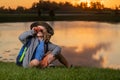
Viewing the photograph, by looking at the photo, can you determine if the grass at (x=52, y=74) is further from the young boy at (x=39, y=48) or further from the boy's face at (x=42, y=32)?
the boy's face at (x=42, y=32)

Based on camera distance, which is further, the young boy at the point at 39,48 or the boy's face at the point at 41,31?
the boy's face at the point at 41,31

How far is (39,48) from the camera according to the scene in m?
10.8

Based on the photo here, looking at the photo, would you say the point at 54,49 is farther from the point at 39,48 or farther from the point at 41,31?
the point at 41,31

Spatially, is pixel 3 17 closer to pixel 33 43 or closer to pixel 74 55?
pixel 74 55

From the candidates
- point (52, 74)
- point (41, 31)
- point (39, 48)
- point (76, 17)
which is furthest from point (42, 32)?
point (76, 17)

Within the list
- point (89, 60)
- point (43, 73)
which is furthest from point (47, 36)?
point (89, 60)

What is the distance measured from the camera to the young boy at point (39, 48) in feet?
35.4

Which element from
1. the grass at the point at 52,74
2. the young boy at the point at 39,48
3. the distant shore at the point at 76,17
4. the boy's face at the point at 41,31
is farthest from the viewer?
the distant shore at the point at 76,17

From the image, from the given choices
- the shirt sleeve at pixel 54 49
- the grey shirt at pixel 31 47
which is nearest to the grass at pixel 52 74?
the grey shirt at pixel 31 47

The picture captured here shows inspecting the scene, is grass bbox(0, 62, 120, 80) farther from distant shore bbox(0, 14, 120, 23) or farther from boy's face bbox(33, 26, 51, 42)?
distant shore bbox(0, 14, 120, 23)

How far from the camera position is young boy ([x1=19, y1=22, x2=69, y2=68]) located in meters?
10.8

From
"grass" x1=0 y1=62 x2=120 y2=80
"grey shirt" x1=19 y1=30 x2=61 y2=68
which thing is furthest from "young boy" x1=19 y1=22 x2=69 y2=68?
"grass" x1=0 y1=62 x2=120 y2=80

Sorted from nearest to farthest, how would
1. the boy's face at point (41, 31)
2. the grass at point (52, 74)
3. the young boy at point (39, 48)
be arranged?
the grass at point (52, 74) < the young boy at point (39, 48) < the boy's face at point (41, 31)

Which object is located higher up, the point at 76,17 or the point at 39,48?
the point at 39,48
